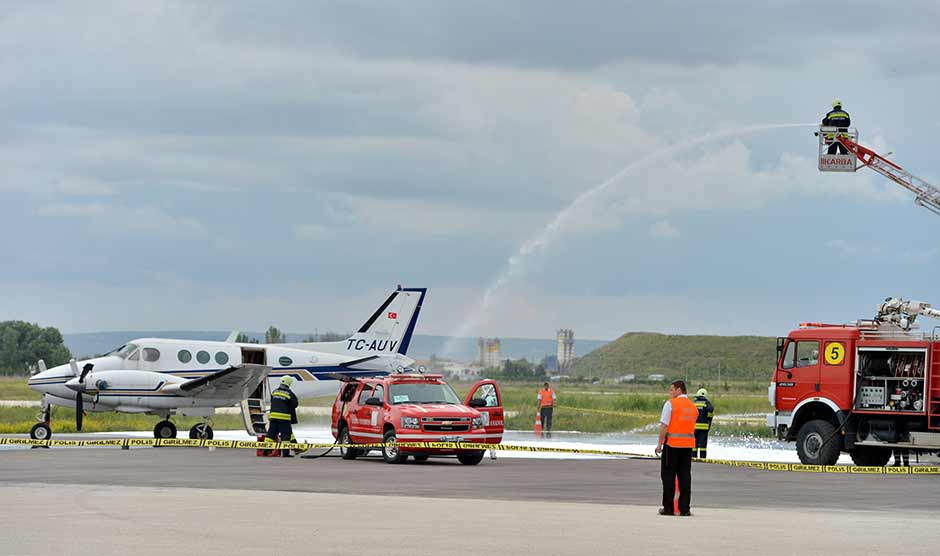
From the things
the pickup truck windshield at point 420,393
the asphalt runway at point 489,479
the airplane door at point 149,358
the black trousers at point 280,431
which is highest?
the airplane door at point 149,358

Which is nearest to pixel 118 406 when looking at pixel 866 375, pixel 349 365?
pixel 349 365

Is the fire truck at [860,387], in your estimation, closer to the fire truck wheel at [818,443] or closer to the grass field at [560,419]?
the fire truck wheel at [818,443]

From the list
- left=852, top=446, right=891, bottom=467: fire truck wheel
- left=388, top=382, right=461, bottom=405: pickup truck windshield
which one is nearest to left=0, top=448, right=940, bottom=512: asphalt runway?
left=388, top=382, right=461, bottom=405: pickup truck windshield

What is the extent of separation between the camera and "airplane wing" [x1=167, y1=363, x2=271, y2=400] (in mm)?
35656

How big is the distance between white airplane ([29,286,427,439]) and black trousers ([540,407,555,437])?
451 centimetres

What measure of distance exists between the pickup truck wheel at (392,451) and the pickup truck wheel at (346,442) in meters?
1.60

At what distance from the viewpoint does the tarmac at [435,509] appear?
1334cm

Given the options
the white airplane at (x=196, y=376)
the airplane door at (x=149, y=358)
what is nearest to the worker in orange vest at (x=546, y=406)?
the white airplane at (x=196, y=376)

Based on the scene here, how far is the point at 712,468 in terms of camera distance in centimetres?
2814

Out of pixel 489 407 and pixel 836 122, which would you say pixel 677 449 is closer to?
pixel 489 407

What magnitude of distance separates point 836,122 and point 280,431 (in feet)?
57.1

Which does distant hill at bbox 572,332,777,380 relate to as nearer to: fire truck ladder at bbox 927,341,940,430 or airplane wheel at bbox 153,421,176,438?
airplane wheel at bbox 153,421,176,438

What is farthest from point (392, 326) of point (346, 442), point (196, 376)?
point (346, 442)

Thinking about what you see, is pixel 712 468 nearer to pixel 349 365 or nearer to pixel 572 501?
pixel 572 501
